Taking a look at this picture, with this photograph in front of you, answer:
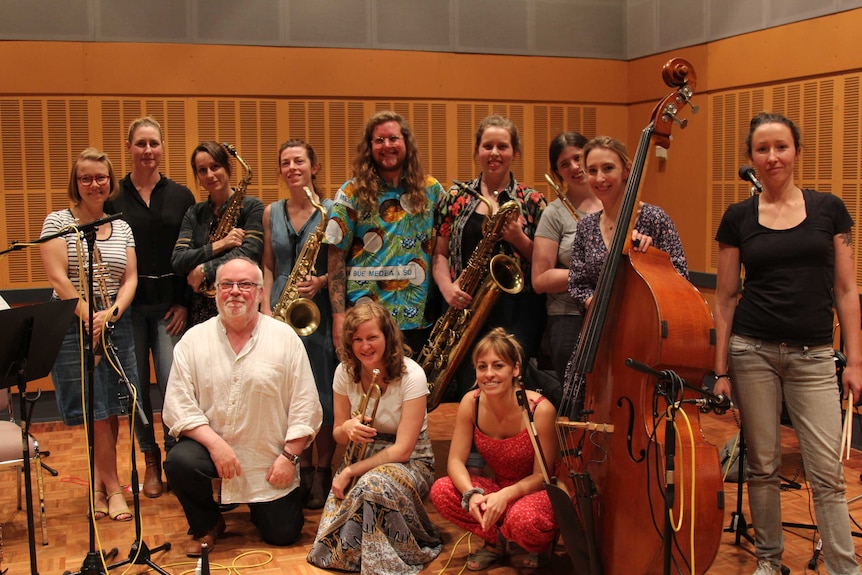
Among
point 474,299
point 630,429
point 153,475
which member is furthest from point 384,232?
point 153,475

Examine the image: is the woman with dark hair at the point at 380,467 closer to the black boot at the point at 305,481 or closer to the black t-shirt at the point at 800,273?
the black boot at the point at 305,481

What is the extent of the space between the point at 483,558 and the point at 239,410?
43.3 inches

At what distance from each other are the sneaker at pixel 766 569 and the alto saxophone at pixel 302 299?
208 centimetres

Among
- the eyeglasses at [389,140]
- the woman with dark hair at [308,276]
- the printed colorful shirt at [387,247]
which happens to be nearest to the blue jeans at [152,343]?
the woman with dark hair at [308,276]

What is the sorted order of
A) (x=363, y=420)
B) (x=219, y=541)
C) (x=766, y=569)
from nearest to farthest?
(x=766, y=569) < (x=363, y=420) < (x=219, y=541)

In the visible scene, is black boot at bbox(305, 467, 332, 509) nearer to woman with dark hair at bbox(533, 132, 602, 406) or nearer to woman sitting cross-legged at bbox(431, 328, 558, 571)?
woman sitting cross-legged at bbox(431, 328, 558, 571)

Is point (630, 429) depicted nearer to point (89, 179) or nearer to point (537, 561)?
point (537, 561)

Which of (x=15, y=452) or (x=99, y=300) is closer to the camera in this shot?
(x=15, y=452)

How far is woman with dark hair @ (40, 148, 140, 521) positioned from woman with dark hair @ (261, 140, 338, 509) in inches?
→ 25.3

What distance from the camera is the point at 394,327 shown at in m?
3.30

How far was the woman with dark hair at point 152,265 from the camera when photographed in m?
3.98

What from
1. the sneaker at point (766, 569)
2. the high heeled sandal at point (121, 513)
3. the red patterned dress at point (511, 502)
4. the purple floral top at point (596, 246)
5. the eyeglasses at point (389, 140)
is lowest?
the high heeled sandal at point (121, 513)

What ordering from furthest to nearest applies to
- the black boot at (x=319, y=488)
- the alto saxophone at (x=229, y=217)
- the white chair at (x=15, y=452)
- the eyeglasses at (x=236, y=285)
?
1. the alto saxophone at (x=229, y=217)
2. the black boot at (x=319, y=488)
3. the white chair at (x=15, y=452)
4. the eyeglasses at (x=236, y=285)

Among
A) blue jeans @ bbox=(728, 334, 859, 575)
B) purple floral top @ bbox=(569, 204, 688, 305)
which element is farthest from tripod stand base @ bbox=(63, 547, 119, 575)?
blue jeans @ bbox=(728, 334, 859, 575)
